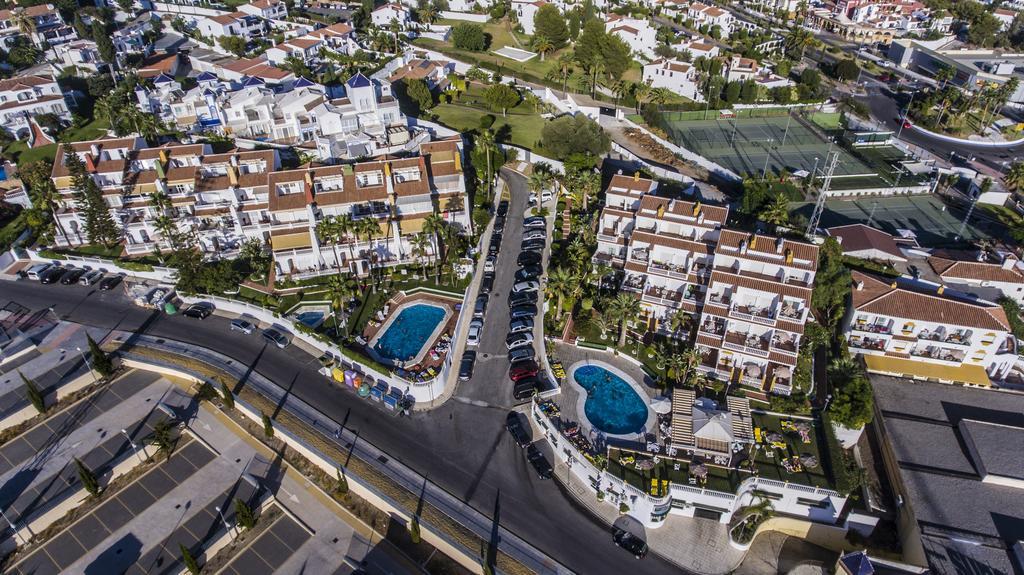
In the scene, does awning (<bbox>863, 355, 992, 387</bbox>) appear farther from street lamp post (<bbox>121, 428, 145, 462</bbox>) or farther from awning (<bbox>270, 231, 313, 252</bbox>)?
street lamp post (<bbox>121, 428, 145, 462</bbox>)

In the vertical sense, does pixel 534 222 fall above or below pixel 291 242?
below

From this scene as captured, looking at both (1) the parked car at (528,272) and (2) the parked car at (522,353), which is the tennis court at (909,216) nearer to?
(1) the parked car at (528,272)

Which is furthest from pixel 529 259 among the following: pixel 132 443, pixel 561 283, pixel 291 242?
pixel 132 443

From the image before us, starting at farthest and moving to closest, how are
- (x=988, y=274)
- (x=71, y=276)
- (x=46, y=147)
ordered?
(x=46, y=147)
(x=71, y=276)
(x=988, y=274)

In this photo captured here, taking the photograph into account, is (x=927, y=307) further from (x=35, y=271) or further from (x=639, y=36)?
(x=639, y=36)

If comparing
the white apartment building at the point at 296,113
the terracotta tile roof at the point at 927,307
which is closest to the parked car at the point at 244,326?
the white apartment building at the point at 296,113

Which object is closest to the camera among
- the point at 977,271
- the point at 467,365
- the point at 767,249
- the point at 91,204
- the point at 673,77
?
the point at 767,249

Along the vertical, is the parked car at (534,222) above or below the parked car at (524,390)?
above
